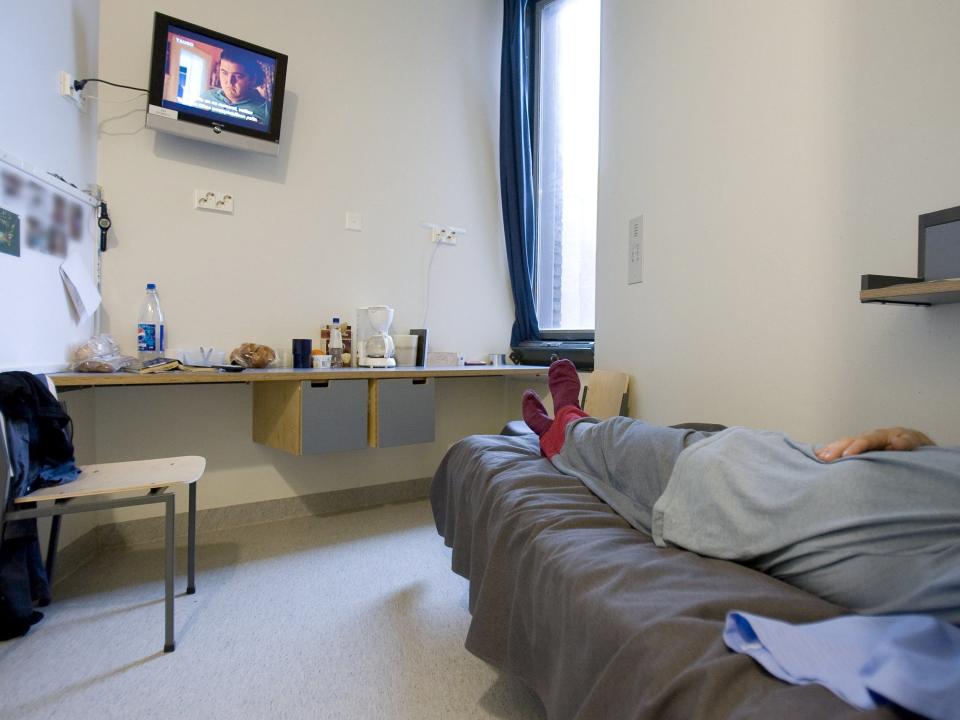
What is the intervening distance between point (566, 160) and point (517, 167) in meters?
0.32

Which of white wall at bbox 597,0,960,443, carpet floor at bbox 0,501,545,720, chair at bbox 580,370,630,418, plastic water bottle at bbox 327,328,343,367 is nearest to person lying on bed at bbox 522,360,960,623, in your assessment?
white wall at bbox 597,0,960,443

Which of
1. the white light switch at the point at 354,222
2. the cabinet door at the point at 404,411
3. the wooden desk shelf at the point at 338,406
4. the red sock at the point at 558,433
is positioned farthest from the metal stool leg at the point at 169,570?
the white light switch at the point at 354,222

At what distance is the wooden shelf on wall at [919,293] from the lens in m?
0.89

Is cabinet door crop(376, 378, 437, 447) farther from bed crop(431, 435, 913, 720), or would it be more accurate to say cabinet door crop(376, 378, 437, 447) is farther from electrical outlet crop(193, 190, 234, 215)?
electrical outlet crop(193, 190, 234, 215)

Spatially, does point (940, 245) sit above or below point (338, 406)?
above

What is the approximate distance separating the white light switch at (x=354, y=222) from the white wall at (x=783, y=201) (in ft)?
4.22

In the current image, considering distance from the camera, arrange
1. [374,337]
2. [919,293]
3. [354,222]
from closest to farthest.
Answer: [919,293] < [374,337] < [354,222]

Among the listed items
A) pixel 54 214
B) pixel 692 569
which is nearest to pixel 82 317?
pixel 54 214

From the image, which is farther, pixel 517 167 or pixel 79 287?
pixel 517 167

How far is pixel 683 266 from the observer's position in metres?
1.86

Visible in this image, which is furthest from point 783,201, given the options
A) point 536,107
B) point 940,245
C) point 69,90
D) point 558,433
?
point 69,90

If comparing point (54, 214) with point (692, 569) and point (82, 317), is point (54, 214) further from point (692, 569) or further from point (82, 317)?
point (692, 569)

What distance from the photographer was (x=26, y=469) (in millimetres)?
1198

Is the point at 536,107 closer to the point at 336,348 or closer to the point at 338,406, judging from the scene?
the point at 336,348
